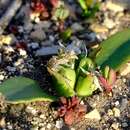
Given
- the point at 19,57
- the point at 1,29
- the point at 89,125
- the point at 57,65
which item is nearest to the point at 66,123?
the point at 89,125

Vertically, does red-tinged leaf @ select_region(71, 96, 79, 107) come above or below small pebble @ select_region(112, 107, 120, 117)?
above

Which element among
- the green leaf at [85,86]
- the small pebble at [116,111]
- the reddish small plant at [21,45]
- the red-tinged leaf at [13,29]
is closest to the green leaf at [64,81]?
the green leaf at [85,86]

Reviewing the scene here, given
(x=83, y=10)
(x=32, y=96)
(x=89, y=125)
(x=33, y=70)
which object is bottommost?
(x=89, y=125)

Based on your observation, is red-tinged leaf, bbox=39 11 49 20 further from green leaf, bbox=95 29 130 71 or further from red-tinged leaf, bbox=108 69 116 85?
red-tinged leaf, bbox=108 69 116 85

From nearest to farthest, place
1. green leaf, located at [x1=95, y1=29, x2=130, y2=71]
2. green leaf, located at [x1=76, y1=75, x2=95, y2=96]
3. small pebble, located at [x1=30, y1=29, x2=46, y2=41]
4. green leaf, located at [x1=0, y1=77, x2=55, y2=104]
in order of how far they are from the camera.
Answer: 1. green leaf, located at [x1=0, y1=77, x2=55, y2=104]
2. green leaf, located at [x1=76, y1=75, x2=95, y2=96]
3. green leaf, located at [x1=95, y1=29, x2=130, y2=71]
4. small pebble, located at [x1=30, y1=29, x2=46, y2=41]

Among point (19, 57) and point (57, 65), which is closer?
point (57, 65)

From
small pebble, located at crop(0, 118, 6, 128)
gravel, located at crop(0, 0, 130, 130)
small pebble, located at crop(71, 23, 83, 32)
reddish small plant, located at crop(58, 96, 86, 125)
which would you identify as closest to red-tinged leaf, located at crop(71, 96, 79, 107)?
reddish small plant, located at crop(58, 96, 86, 125)

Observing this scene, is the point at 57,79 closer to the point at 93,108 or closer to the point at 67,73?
the point at 67,73
